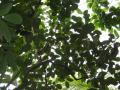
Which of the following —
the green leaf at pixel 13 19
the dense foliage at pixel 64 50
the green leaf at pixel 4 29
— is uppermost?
the dense foliage at pixel 64 50

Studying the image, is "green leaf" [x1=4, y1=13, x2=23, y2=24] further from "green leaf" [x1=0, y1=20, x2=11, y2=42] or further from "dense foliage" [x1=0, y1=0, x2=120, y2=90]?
"dense foliage" [x1=0, y1=0, x2=120, y2=90]

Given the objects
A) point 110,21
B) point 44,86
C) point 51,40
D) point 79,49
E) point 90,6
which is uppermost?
point 90,6

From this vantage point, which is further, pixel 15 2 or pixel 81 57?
pixel 81 57

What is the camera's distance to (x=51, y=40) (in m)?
3.69

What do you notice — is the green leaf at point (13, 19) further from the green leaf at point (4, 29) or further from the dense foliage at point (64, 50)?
the dense foliage at point (64, 50)

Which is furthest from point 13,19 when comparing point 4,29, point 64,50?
point 64,50

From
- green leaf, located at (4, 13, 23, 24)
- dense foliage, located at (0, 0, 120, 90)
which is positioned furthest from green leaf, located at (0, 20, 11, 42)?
dense foliage, located at (0, 0, 120, 90)

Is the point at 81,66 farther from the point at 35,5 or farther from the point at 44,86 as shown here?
the point at 35,5

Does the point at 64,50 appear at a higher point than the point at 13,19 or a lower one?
higher

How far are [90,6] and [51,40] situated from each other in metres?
0.95

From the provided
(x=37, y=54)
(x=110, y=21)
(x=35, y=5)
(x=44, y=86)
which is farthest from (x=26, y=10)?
(x=110, y=21)

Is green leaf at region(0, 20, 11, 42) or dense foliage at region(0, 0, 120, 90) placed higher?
dense foliage at region(0, 0, 120, 90)

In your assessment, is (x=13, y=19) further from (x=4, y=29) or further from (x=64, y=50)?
(x=64, y=50)

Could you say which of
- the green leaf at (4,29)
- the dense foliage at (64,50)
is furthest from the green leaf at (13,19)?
the dense foliage at (64,50)
